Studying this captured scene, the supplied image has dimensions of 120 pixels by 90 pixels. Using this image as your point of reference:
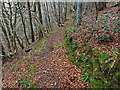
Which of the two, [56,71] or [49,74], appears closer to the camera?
[49,74]

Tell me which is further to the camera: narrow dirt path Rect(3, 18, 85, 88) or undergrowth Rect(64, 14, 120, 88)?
narrow dirt path Rect(3, 18, 85, 88)

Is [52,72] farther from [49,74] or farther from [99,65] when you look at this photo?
[99,65]

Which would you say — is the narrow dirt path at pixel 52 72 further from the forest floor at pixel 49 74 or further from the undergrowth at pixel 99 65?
the undergrowth at pixel 99 65

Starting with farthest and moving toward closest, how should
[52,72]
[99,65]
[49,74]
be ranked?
[52,72] < [49,74] < [99,65]

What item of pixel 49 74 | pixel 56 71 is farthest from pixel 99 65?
pixel 49 74

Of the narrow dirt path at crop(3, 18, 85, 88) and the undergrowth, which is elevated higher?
the undergrowth

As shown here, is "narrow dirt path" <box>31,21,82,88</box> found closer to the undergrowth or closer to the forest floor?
the forest floor

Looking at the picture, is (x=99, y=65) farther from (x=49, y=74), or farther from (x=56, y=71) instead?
(x=49, y=74)

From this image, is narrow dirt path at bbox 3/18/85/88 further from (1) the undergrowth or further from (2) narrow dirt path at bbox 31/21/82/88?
(1) the undergrowth

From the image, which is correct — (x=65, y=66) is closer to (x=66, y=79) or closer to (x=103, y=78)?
(x=66, y=79)

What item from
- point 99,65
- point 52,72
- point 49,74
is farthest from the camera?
point 52,72

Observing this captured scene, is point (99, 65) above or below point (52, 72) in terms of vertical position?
above

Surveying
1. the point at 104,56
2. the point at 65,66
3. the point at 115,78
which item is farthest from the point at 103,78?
the point at 65,66

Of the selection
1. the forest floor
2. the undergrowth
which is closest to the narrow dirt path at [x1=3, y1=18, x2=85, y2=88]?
the forest floor
